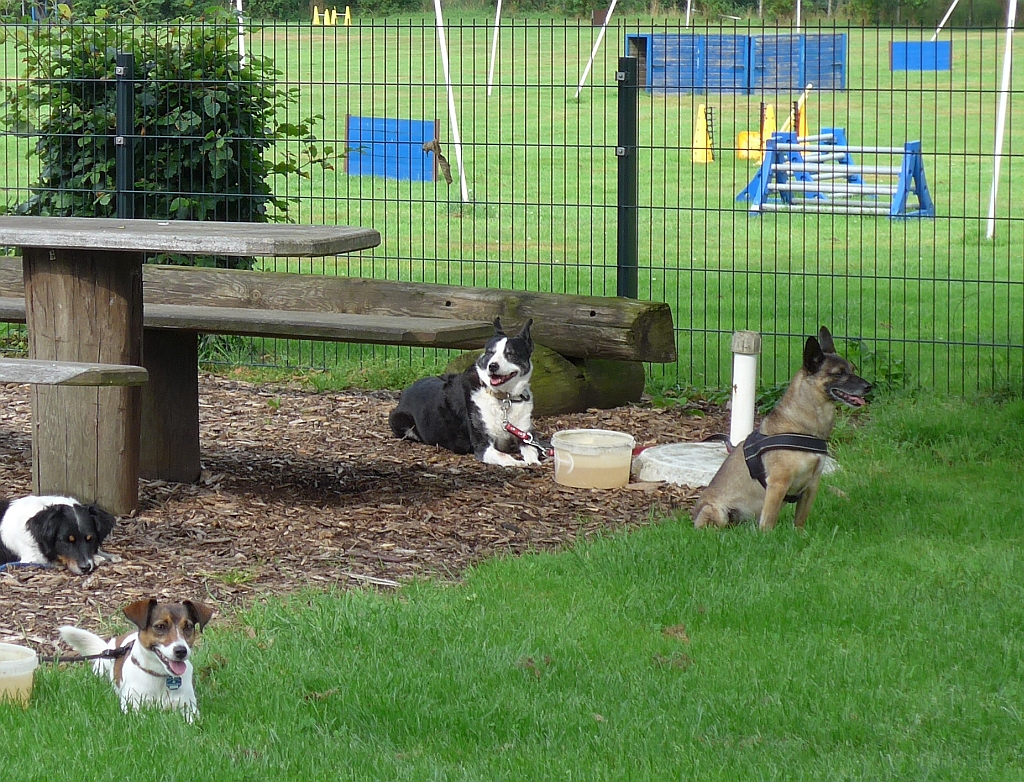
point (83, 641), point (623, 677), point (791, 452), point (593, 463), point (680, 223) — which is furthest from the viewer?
point (680, 223)

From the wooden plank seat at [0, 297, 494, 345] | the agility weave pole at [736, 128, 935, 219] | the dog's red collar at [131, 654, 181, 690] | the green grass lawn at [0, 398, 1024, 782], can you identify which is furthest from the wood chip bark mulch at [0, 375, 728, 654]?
the agility weave pole at [736, 128, 935, 219]

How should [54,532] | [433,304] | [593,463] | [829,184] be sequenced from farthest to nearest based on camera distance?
1. [829,184]
2. [433,304]
3. [593,463]
4. [54,532]

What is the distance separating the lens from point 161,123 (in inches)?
393

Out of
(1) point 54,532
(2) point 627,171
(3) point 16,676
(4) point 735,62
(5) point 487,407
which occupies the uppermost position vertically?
(4) point 735,62

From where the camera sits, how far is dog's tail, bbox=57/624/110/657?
3955mm

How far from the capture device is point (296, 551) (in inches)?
225

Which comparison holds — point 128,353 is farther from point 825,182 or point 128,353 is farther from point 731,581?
point 825,182

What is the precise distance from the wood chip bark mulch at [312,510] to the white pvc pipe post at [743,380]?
49 centimetres

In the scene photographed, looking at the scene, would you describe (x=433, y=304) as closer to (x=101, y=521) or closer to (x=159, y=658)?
(x=101, y=521)

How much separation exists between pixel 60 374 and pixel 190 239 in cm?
84

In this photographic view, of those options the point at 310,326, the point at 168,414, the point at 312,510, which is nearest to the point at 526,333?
the point at 310,326

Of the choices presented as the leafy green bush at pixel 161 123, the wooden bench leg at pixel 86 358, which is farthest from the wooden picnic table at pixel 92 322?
the leafy green bush at pixel 161 123

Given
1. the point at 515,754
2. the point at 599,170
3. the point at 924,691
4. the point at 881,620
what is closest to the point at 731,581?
the point at 881,620

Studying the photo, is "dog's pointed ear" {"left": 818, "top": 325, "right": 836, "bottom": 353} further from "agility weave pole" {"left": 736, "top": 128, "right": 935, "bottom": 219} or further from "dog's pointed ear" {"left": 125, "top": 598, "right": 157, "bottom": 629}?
"agility weave pole" {"left": 736, "top": 128, "right": 935, "bottom": 219}
